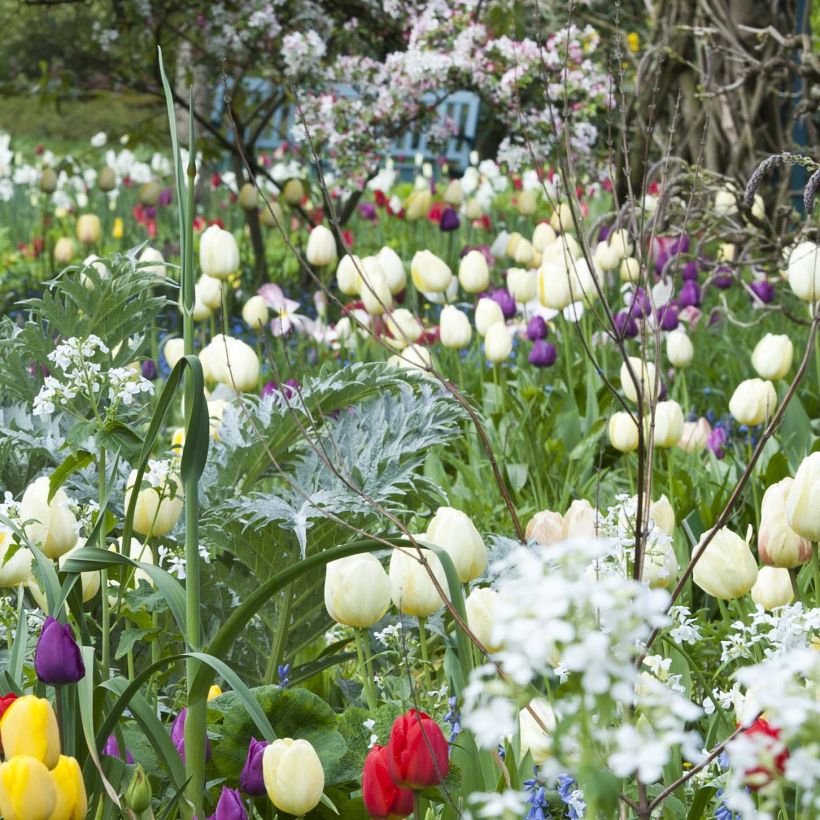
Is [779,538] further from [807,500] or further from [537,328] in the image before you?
[537,328]

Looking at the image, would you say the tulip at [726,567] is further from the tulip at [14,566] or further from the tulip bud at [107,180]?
the tulip bud at [107,180]

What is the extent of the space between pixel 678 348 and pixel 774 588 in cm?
156

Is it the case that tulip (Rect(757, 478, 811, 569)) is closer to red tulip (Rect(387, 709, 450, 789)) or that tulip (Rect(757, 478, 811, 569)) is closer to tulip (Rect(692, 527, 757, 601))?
tulip (Rect(692, 527, 757, 601))

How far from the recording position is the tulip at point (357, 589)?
1.37 meters

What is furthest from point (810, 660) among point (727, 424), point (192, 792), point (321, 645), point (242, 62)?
point (242, 62)

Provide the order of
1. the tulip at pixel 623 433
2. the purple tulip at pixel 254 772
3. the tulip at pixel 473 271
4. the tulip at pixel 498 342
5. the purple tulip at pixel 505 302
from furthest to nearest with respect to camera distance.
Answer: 1. the purple tulip at pixel 505 302
2. the tulip at pixel 473 271
3. the tulip at pixel 498 342
4. the tulip at pixel 623 433
5. the purple tulip at pixel 254 772

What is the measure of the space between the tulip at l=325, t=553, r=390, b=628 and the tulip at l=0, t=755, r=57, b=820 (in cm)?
51

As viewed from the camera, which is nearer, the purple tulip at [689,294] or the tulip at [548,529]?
the tulip at [548,529]

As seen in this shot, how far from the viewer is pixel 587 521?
1.56m

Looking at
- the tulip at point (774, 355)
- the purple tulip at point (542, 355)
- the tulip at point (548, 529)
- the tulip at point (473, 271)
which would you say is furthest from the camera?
the tulip at point (473, 271)

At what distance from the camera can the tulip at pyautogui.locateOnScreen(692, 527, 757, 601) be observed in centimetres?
140

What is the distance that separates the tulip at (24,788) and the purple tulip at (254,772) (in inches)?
12.4

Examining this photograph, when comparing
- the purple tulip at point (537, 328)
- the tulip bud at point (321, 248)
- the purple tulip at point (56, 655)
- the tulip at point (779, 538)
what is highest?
the purple tulip at point (56, 655)

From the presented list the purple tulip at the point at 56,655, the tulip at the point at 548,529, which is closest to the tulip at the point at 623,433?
the tulip at the point at 548,529
